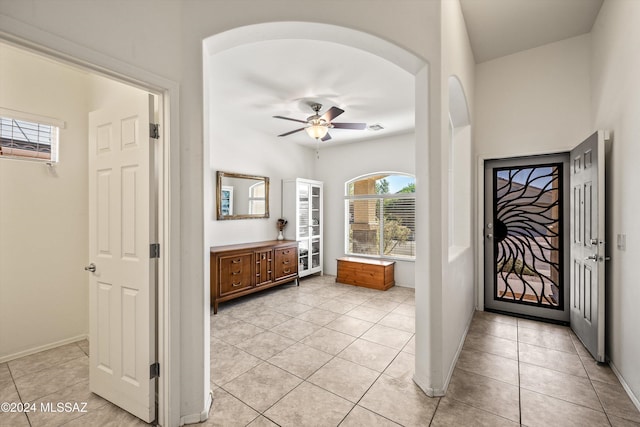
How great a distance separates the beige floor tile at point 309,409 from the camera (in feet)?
5.98

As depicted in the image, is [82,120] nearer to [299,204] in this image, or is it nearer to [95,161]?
[95,161]

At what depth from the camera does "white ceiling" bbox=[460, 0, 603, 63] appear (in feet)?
9.02

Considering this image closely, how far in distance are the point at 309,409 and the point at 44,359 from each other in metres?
2.52

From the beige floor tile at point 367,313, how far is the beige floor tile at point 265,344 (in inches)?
42.6

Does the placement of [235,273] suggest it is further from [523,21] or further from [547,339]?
[523,21]

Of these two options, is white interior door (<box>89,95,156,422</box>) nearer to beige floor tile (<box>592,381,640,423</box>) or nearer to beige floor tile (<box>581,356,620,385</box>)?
beige floor tile (<box>592,381,640,423</box>)

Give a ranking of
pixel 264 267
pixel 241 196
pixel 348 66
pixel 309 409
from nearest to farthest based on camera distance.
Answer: pixel 309 409 < pixel 348 66 < pixel 264 267 < pixel 241 196

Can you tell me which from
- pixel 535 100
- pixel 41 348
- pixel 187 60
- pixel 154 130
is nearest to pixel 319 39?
pixel 187 60

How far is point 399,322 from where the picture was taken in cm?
351

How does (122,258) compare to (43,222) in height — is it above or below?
below

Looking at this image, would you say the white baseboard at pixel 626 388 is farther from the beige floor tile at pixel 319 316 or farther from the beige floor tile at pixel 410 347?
the beige floor tile at pixel 319 316

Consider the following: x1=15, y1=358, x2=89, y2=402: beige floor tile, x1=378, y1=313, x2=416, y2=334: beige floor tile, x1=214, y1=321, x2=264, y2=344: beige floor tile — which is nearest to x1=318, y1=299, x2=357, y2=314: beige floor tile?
x1=378, y1=313, x2=416, y2=334: beige floor tile

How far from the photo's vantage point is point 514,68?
11.7 ft

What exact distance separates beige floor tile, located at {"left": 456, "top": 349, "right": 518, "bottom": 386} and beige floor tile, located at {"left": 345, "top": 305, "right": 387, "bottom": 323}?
3.73 feet
